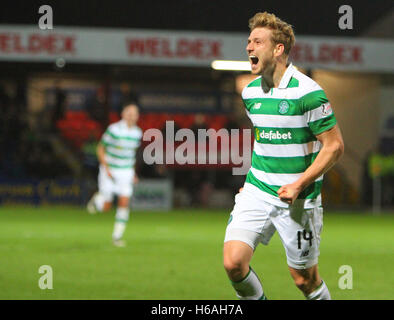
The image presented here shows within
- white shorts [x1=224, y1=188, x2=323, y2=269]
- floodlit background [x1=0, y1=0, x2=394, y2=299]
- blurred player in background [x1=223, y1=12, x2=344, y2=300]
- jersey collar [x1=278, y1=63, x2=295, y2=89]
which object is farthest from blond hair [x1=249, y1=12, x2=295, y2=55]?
floodlit background [x1=0, y1=0, x2=394, y2=299]

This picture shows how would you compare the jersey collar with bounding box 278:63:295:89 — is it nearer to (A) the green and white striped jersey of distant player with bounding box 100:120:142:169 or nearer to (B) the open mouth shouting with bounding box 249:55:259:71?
(B) the open mouth shouting with bounding box 249:55:259:71

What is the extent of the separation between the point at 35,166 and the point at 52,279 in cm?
1566

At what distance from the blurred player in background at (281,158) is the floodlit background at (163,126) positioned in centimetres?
292

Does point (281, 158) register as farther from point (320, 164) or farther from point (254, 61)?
point (254, 61)

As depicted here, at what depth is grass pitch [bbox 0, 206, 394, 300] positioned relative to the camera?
7121 mm

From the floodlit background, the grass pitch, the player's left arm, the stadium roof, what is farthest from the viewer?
the stadium roof

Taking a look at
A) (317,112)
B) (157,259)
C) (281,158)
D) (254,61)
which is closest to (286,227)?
(281,158)

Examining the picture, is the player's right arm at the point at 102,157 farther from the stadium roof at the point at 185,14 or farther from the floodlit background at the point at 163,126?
the stadium roof at the point at 185,14

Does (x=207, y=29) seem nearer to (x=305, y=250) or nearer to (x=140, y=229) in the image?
(x=140, y=229)

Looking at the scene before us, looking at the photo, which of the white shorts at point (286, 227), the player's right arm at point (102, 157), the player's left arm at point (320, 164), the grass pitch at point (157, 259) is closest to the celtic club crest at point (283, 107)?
the player's left arm at point (320, 164)

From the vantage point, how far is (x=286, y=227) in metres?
4.99

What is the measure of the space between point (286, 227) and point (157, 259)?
16.4ft
